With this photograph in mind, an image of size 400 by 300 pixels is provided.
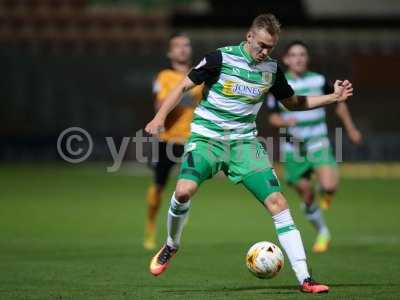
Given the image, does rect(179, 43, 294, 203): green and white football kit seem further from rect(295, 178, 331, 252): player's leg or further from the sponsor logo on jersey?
rect(295, 178, 331, 252): player's leg

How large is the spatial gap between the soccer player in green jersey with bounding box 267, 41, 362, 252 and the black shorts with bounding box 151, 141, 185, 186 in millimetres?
1260

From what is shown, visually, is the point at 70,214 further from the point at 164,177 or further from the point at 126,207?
the point at 164,177

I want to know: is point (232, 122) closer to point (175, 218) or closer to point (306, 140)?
point (175, 218)

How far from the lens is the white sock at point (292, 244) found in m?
7.95

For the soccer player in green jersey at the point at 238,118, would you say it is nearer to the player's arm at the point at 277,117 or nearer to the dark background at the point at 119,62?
the player's arm at the point at 277,117

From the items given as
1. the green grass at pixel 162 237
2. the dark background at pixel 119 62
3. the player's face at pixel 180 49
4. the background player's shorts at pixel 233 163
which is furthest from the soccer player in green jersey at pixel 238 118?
the dark background at pixel 119 62

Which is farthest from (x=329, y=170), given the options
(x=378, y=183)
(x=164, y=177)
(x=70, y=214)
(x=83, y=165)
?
(x=83, y=165)

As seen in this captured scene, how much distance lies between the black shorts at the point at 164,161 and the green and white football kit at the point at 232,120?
3.55 meters

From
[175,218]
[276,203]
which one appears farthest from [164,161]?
[276,203]

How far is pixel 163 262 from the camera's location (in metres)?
8.82

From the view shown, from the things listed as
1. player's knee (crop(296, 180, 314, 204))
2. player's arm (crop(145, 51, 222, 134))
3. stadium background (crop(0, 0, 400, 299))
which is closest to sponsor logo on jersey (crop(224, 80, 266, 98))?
player's arm (crop(145, 51, 222, 134))

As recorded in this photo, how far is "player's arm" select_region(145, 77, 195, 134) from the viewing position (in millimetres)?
7906

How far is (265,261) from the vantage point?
8.01 metres

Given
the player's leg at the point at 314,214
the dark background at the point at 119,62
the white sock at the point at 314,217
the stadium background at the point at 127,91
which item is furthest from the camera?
the dark background at the point at 119,62
